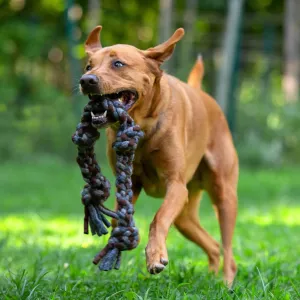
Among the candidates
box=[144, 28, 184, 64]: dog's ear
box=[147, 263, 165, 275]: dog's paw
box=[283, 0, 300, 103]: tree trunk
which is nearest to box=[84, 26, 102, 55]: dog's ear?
box=[144, 28, 184, 64]: dog's ear

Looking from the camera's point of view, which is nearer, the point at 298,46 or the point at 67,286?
the point at 67,286

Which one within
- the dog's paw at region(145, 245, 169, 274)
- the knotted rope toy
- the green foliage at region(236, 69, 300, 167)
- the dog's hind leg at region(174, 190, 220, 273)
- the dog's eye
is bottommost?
the green foliage at region(236, 69, 300, 167)

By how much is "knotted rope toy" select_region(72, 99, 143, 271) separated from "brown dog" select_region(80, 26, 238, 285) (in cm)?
13

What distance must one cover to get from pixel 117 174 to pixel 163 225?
16.8 inches

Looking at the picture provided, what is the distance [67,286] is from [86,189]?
62cm

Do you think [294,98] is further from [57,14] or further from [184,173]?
[184,173]

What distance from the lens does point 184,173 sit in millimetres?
5543

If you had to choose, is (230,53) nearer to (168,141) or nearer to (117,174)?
(168,141)

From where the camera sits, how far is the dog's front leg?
15.4 feet

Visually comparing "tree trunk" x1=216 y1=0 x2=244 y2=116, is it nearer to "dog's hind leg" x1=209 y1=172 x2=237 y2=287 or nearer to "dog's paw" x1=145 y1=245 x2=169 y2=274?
"dog's hind leg" x1=209 y1=172 x2=237 y2=287

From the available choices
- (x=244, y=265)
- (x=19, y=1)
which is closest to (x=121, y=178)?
(x=244, y=265)

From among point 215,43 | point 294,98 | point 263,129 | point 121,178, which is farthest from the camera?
point 215,43

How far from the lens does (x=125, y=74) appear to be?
513 cm

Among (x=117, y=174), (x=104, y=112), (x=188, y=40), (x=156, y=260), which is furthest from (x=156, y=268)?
(x=188, y=40)
